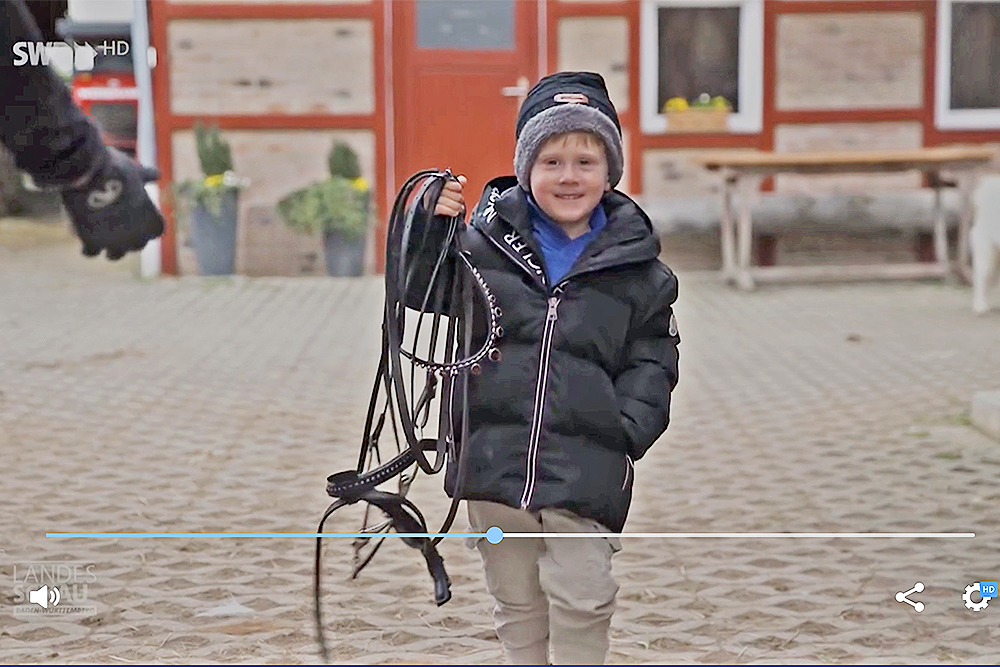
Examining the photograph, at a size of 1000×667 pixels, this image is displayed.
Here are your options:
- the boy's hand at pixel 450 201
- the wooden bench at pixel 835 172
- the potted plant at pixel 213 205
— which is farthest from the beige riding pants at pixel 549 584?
the potted plant at pixel 213 205

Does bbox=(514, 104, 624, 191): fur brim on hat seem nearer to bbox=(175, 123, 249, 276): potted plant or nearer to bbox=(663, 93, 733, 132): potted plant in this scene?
bbox=(175, 123, 249, 276): potted plant

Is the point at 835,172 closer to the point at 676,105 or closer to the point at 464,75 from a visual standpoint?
the point at 676,105

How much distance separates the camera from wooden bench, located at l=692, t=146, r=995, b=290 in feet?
24.6

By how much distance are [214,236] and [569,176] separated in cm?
609

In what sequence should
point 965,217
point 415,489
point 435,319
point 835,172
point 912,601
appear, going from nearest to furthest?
point 435,319 → point 912,601 → point 415,489 → point 835,172 → point 965,217

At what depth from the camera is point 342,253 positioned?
788 centimetres

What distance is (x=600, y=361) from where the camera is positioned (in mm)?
1992

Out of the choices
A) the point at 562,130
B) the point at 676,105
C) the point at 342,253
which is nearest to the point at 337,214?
the point at 342,253

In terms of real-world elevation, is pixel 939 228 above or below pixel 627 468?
below

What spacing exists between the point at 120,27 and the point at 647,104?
17.1ft

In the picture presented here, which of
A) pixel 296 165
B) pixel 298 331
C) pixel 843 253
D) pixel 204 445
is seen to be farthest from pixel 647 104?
pixel 204 445

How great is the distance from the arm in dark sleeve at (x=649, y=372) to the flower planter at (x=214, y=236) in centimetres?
605

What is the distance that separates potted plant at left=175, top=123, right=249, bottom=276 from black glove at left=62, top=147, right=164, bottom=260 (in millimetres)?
6339

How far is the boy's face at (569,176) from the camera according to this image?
199 cm
